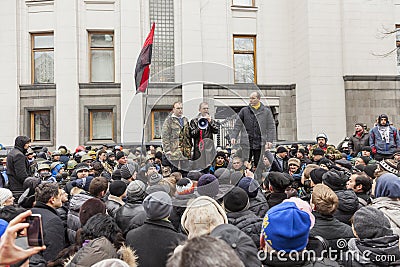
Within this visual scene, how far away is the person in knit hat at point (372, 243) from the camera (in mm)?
3326

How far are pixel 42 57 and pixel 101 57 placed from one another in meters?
2.73

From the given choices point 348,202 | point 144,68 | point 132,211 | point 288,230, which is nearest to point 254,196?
point 348,202

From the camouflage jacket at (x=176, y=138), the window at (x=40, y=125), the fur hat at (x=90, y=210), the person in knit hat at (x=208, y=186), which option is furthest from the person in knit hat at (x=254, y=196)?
the window at (x=40, y=125)

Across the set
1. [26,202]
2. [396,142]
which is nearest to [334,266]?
[26,202]

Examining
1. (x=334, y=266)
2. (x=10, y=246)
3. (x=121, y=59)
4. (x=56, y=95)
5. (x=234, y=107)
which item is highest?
(x=121, y=59)

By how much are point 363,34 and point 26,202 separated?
1739cm

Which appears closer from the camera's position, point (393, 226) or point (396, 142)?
point (393, 226)

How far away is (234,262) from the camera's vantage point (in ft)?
5.39

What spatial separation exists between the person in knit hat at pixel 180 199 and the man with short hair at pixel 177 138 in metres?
0.75

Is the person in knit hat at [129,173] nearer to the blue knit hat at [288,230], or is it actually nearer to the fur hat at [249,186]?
the fur hat at [249,186]

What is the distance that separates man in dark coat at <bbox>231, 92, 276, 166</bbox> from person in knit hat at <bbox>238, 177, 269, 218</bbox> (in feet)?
3.57

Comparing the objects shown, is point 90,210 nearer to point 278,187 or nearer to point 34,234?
point 34,234

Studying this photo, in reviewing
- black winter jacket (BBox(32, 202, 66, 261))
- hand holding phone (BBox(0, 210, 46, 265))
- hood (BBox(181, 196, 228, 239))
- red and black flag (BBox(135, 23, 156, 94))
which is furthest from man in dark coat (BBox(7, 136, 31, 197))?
hand holding phone (BBox(0, 210, 46, 265))

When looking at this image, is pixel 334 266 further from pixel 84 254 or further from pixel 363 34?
pixel 363 34
